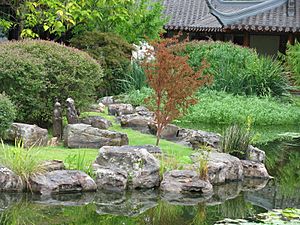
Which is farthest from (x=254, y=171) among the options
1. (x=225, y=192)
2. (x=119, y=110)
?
(x=119, y=110)

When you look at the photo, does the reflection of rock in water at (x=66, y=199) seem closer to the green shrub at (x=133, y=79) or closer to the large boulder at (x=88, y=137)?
the large boulder at (x=88, y=137)

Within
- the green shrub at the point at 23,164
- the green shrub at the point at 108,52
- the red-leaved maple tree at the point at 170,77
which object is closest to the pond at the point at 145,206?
the green shrub at the point at 23,164

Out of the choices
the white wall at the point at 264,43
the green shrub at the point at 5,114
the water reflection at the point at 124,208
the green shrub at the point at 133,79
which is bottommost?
the water reflection at the point at 124,208

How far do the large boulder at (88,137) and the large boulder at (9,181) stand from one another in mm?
2093

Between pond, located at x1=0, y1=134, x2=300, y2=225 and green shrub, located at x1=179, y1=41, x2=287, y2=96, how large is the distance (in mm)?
9902

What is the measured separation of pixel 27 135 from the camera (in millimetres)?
10055

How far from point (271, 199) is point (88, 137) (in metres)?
3.36

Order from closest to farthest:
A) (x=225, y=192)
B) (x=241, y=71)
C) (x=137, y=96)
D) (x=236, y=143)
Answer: (x=225, y=192) < (x=236, y=143) < (x=137, y=96) < (x=241, y=71)

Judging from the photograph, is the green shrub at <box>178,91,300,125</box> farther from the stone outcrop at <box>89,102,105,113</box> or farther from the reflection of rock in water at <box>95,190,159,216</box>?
the reflection of rock in water at <box>95,190,159,216</box>

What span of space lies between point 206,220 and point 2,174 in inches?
109

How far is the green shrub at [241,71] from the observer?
19.3 metres

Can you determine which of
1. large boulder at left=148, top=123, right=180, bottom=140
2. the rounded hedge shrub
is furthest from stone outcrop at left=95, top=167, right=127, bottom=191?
large boulder at left=148, top=123, right=180, bottom=140

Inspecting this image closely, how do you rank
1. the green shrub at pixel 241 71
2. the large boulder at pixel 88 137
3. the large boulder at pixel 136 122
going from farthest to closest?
the green shrub at pixel 241 71, the large boulder at pixel 136 122, the large boulder at pixel 88 137

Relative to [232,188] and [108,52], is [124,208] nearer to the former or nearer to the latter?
[232,188]
